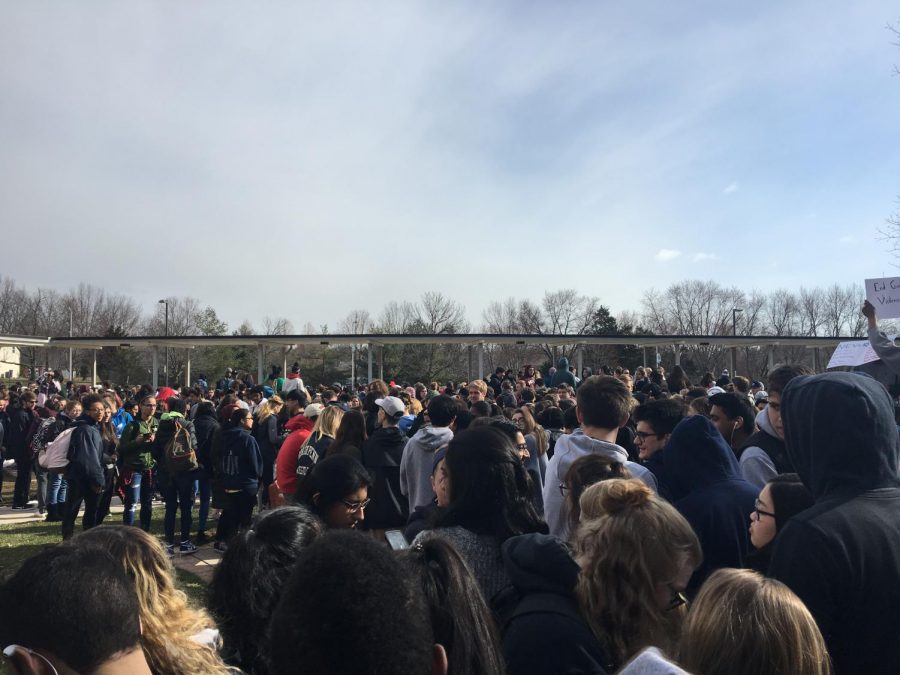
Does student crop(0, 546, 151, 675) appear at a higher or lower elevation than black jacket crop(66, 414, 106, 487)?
higher

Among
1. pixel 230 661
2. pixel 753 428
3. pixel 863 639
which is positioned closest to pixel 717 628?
pixel 863 639

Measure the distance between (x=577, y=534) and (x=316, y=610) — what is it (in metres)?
1.50

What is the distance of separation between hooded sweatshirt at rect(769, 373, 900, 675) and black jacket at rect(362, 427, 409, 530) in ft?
16.0

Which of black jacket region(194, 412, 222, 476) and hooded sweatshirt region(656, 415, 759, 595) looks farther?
black jacket region(194, 412, 222, 476)

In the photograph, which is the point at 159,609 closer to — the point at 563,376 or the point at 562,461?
the point at 562,461

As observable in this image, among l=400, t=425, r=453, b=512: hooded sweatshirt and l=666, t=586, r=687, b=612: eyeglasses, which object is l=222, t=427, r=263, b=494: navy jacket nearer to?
l=400, t=425, r=453, b=512: hooded sweatshirt

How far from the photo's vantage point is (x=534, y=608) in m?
2.02

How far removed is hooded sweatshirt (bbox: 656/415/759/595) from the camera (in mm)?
3271

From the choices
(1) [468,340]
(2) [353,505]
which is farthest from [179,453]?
(1) [468,340]

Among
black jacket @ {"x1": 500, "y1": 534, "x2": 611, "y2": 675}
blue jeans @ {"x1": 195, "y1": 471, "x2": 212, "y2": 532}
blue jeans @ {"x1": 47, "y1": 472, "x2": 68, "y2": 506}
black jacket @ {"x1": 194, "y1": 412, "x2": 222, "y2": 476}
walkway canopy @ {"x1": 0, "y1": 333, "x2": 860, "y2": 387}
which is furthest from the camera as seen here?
walkway canopy @ {"x1": 0, "y1": 333, "x2": 860, "y2": 387}

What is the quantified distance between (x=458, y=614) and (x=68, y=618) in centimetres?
105

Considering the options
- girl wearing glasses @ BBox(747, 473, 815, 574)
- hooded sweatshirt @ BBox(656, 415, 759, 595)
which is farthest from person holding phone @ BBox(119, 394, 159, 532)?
girl wearing glasses @ BBox(747, 473, 815, 574)

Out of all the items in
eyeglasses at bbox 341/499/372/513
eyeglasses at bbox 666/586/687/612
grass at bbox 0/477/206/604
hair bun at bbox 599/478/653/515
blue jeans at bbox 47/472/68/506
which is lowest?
grass at bbox 0/477/206/604

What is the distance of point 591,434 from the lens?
4.31 meters
